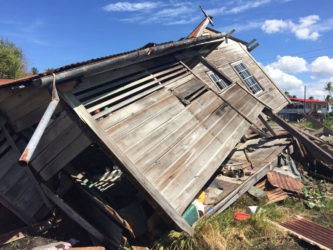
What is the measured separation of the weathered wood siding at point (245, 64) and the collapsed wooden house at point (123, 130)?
16.8 feet

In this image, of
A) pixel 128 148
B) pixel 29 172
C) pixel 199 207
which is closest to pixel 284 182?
pixel 199 207

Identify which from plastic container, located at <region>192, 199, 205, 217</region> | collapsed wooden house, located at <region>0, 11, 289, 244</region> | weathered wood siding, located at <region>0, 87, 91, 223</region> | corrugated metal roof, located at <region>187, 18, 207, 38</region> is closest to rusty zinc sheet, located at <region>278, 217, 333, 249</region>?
plastic container, located at <region>192, 199, 205, 217</region>

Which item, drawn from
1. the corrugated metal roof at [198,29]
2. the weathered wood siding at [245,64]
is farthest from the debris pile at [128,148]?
the weathered wood siding at [245,64]

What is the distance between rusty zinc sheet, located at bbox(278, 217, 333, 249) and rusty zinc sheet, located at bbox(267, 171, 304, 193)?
151 centimetres

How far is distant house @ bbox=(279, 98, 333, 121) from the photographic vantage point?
41219mm

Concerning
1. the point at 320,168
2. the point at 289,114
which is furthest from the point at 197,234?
the point at 289,114

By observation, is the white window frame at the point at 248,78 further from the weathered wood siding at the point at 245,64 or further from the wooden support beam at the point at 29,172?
the wooden support beam at the point at 29,172

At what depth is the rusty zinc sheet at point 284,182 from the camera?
20.3 feet

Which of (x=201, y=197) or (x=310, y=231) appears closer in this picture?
(x=310, y=231)

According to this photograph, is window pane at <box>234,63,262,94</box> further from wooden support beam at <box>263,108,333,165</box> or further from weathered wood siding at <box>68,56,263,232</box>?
weathered wood siding at <box>68,56,263,232</box>

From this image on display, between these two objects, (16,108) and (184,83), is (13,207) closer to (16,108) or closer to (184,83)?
(16,108)

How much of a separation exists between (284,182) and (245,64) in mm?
8236

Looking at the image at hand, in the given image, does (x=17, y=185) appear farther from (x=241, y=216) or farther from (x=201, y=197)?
(x=241, y=216)

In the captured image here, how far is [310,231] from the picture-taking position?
427 centimetres
